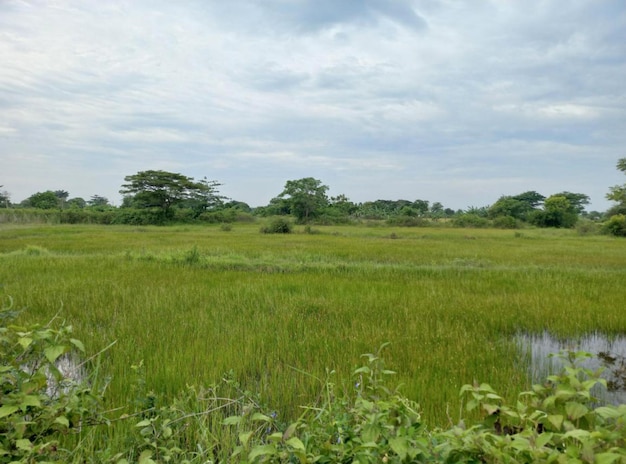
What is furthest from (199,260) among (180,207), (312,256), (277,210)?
(277,210)

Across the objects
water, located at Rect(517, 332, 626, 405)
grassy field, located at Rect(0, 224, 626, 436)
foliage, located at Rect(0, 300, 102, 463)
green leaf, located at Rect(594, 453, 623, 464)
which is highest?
green leaf, located at Rect(594, 453, 623, 464)

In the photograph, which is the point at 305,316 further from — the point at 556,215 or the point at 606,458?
the point at 556,215

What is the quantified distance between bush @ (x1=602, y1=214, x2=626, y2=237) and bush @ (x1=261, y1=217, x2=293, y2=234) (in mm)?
22107

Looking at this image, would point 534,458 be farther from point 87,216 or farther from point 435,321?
point 87,216

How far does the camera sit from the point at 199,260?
31.6 ft

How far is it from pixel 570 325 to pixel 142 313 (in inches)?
229

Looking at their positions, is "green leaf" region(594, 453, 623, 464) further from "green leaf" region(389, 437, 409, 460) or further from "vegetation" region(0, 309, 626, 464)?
"green leaf" region(389, 437, 409, 460)

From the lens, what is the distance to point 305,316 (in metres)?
4.82

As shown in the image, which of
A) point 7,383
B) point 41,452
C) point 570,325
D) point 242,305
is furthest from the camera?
point 242,305

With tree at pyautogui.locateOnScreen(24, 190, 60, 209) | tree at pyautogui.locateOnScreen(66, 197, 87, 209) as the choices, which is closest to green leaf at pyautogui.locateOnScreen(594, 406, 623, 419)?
tree at pyautogui.locateOnScreen(24, 190, 60, 209)

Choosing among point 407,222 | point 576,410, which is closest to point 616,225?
point 407,222

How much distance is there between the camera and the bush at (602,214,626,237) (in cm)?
2277

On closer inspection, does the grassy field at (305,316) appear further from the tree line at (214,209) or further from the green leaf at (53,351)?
the tree line at (214,209)

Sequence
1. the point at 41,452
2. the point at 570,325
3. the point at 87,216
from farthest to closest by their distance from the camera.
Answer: the point at 87,216 → the point at 570,325 → the point at 41,452
